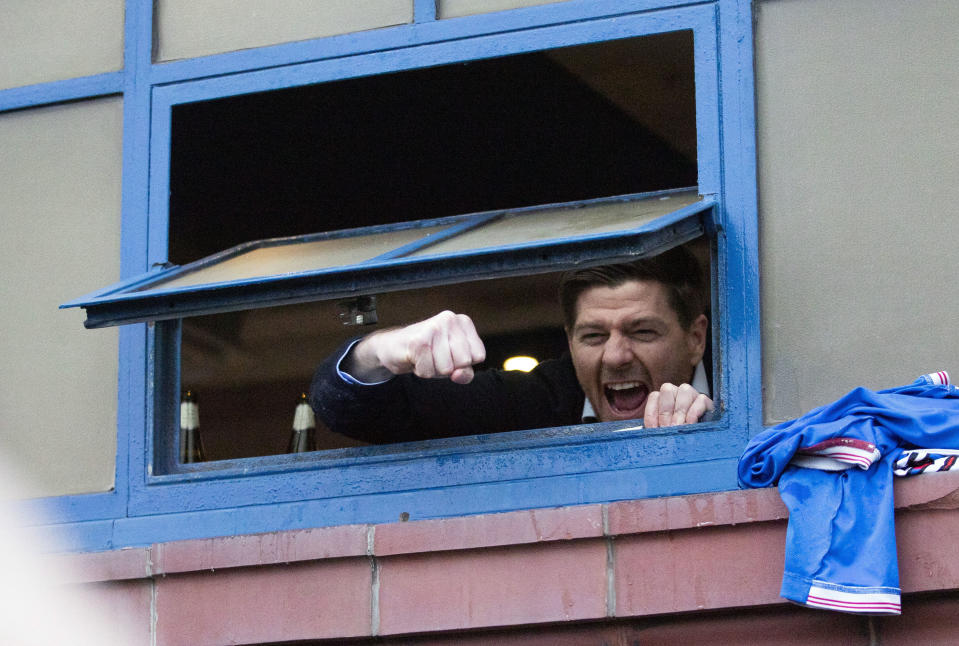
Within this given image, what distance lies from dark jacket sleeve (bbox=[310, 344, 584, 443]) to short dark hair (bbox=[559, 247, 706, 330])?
23 cm

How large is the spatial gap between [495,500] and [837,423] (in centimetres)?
102

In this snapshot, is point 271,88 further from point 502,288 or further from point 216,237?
point 502,288

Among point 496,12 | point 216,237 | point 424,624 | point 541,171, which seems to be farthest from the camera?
point 541,171

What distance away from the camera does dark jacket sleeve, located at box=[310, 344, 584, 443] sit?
4574 mm

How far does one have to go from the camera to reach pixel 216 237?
20.9 feet

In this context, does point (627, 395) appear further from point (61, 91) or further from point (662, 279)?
point (61, 91)

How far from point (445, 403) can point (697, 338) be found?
91 cm

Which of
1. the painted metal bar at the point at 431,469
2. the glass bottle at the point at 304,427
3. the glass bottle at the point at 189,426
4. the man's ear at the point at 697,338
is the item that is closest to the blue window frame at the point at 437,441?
the painted metal bar at the point at 431,469

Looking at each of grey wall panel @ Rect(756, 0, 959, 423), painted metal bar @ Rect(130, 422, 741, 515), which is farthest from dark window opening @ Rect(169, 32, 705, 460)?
painted metal bar @ Rect(130, 422, 741, 515)

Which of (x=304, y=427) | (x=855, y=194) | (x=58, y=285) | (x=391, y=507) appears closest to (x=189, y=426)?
(x=304, y=427)

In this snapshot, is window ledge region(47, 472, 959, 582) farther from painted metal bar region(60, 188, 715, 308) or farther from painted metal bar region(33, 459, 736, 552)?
painted metal bar region(60, 188, 715, 308)

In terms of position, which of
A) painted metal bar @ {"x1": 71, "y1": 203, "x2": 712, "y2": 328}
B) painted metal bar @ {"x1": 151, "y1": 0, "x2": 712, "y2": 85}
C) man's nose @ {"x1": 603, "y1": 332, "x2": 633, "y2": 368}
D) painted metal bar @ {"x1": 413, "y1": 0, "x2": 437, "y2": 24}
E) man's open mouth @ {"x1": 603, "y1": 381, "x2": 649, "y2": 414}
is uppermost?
painted metal bar @ {"x1": 413, "y1": 0, "x2": 437, "y2": 24}

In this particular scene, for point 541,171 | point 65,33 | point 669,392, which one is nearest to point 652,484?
Answer: point 669,392

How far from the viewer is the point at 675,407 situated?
430 centimetres
